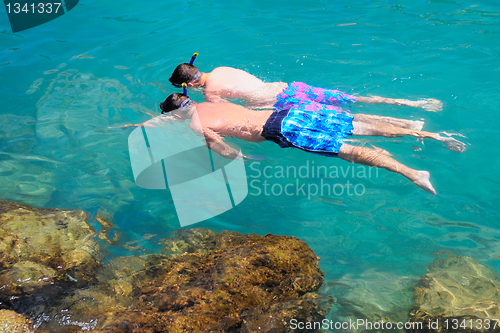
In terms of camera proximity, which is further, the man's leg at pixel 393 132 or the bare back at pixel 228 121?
the bare back at pixel 228 121

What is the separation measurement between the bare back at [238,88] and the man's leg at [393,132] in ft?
4.46

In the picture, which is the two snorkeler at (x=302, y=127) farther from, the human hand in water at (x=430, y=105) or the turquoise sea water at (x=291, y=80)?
the human hand in water at (x=430, y=105)

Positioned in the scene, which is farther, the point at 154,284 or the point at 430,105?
the point at 430,105

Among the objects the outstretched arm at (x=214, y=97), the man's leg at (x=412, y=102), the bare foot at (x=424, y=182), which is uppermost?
the man's leg at (x=412, y=102)

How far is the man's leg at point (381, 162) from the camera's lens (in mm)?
3688

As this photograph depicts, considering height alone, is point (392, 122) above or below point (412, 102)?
below

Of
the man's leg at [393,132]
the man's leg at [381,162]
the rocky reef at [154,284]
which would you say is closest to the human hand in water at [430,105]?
the man's leg at [393,132]

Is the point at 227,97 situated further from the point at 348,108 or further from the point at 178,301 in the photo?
the point at 178,301

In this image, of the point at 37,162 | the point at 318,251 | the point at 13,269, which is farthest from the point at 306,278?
the point at 37,162

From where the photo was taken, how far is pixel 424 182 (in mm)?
3645

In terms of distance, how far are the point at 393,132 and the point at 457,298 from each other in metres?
2.06

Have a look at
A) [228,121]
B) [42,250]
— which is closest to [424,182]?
[228,121]

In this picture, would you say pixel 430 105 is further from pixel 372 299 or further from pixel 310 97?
pixel 372 299

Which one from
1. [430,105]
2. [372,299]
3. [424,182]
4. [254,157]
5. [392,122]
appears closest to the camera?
[372,299]
